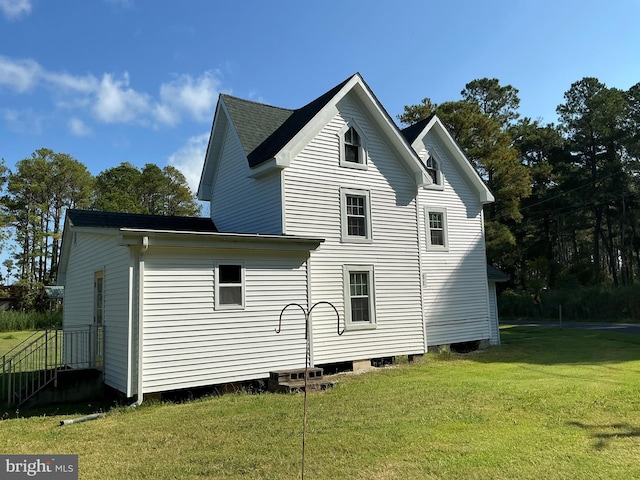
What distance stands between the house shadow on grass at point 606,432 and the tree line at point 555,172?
31.7m

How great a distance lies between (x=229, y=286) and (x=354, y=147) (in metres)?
6.36

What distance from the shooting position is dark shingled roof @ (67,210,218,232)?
13.1m

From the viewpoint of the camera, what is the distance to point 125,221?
13.6m

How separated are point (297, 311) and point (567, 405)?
632cm

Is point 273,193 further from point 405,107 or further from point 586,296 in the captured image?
point 586,296

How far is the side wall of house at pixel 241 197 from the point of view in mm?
13500

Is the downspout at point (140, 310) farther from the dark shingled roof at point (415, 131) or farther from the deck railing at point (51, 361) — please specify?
the dark shingled roof at point (415, 131)

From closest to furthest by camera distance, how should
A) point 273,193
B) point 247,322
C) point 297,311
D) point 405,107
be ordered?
1. point 247,322
2. point 297,311
3. point 273,193
4. point 405,107

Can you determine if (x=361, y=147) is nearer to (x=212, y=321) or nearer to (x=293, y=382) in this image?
(x=212, y=321)

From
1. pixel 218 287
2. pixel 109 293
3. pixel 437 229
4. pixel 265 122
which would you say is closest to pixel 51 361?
pixel 109 293

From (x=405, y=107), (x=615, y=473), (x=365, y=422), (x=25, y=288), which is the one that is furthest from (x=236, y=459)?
(x=25, y=288)

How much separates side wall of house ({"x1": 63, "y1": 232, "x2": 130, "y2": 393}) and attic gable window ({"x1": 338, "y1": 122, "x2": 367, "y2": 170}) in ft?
23.7

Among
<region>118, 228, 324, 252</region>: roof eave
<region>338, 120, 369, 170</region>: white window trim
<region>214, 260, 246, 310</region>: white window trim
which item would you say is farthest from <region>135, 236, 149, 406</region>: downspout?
<region>338, 120, 369, 170</region>: white window trim

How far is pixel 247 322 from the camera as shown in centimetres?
1137
